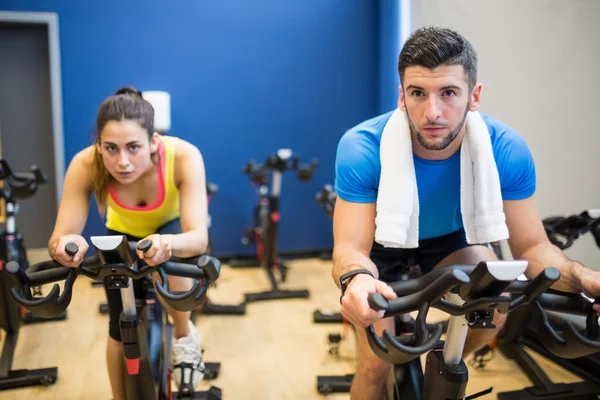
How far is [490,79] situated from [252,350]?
6.62 ft

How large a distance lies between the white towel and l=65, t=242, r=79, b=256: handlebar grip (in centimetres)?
77

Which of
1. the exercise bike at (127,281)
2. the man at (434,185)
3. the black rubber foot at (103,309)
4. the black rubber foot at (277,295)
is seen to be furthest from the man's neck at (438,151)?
the black rubber foot at (103,309)

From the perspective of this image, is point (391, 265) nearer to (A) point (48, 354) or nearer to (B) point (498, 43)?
(B) point (498, 43)

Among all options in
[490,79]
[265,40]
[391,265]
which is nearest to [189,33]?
[265,40]

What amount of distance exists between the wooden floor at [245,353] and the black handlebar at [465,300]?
140 centimetres

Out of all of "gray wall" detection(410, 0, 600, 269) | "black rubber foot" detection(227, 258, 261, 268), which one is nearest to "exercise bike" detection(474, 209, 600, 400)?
"gray wall" detection(410, 0, 600, 269)

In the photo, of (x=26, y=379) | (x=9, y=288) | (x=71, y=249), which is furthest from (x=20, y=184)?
(x=71, y=249)

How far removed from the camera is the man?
1.43 meters

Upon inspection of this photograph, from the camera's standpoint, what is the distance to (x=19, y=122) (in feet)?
14.8

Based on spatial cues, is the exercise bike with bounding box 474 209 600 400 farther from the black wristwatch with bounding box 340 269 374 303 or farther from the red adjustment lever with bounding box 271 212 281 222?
the red adjustment lever with bounding box 271 212 281 222

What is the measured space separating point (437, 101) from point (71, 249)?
0.97 m

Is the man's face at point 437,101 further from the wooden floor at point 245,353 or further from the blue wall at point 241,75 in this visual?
the blue wall at point 241,75

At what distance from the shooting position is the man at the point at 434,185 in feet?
4.70

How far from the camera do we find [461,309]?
1047mm
